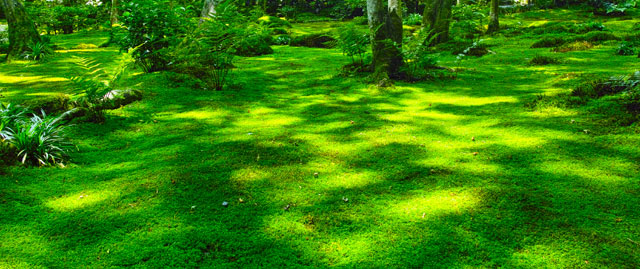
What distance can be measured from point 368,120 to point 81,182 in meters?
3.43

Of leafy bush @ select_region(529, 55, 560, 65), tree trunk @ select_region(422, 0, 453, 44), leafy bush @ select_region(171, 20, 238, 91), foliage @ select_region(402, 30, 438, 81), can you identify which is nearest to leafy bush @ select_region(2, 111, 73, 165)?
leafy bush @ select_region(171, 20, 238, 91)

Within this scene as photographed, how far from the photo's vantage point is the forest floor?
2215 mm

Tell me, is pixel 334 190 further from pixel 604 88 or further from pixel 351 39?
pixel 351 39

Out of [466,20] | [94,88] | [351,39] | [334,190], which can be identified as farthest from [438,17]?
[94,88]

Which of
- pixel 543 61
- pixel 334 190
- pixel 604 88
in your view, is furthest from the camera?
pixel 543 61

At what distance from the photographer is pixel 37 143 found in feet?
11.1

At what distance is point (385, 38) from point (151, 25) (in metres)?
4.61

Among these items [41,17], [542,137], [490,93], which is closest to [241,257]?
[542,137]

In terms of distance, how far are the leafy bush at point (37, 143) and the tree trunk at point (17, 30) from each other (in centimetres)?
782

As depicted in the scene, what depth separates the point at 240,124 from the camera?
4723 millimetres

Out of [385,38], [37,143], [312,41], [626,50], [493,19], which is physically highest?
[493,19]

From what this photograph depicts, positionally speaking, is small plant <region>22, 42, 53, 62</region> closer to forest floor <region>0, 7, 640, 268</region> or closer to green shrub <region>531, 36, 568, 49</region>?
forest floor <region>0, 7, 640, 268</region>

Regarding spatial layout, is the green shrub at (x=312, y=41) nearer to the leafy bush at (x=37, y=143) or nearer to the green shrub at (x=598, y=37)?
the green shrub at (x=598, y=37)

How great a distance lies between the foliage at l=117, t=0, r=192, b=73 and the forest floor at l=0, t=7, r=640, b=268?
187 cm
